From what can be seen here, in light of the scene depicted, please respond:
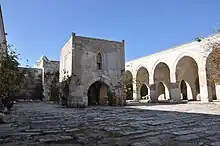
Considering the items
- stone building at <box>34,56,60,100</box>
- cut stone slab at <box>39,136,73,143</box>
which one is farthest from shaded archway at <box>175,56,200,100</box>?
cut stone slab at <box>39,136,73,143</box>

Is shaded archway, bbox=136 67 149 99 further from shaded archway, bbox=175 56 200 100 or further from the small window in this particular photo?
the small window

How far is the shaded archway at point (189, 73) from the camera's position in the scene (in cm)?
2178

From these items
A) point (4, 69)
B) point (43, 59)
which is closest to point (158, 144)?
point (4, 69)

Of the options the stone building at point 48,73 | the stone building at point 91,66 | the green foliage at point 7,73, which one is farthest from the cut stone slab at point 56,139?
the stone building at point 48,73

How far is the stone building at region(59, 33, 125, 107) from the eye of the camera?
15.5 meters

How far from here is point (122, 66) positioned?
17.5 meters

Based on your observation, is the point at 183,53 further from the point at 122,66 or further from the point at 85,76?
the point at 85,76

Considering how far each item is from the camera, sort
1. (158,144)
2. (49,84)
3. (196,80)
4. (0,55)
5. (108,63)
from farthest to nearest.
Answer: (49,84)
(196,80)
(108,63)
(0,55)
(158,144)

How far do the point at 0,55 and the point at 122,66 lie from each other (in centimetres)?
924

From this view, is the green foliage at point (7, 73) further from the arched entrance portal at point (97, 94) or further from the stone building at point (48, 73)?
the stone building at point (48, 73)

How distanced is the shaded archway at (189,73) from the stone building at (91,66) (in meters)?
7.44

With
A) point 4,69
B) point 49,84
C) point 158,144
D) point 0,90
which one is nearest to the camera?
point 158,144

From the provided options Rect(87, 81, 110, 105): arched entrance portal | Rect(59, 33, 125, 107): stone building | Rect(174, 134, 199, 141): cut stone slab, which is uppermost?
Rect(59, 33, 125, 107): stone building

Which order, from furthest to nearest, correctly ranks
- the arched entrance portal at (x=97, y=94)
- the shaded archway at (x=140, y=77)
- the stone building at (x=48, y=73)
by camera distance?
the stone building at (x=48, y=73), the shaded archway at (x=140, y=77), the arched entrance portal at (x=97, y=94)
